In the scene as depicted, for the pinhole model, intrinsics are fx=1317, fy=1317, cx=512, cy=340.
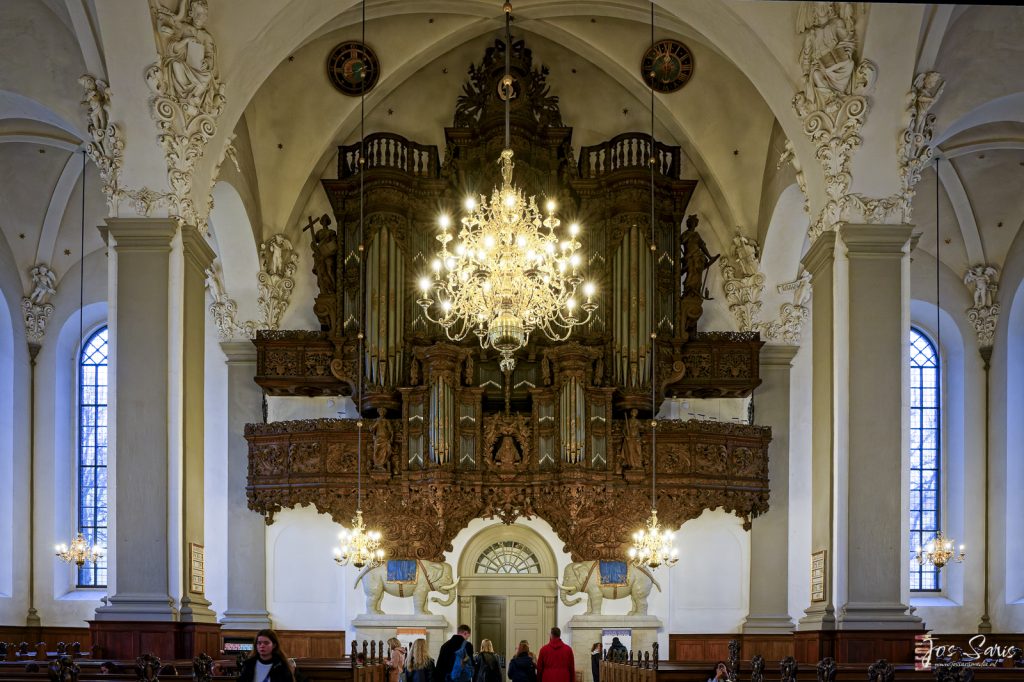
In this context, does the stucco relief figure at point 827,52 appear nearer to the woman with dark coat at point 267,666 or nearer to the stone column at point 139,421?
the stone column at point 139,421

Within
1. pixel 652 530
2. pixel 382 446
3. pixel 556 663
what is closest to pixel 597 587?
pixel 652 530

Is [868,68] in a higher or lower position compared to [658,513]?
higher

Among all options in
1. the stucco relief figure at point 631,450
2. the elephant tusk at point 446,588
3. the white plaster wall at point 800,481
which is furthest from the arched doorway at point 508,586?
the white plaster wall at point 800,481

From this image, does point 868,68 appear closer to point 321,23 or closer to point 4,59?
point 321,23

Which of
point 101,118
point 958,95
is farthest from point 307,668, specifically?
point 958,95

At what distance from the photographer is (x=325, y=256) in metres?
21.7

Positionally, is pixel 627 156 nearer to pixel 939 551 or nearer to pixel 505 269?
pixel 505 269

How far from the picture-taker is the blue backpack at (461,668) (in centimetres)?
1491

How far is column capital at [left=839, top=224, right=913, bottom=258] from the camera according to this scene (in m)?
15.0

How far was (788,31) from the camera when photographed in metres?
16.0

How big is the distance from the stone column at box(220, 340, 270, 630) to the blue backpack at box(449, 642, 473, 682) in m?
7.85

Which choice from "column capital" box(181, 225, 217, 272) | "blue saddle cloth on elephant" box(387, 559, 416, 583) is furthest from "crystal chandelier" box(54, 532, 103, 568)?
"column capital" box(181, 225, 217, 272)

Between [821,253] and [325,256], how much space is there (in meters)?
9.06

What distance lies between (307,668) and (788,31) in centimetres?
937
